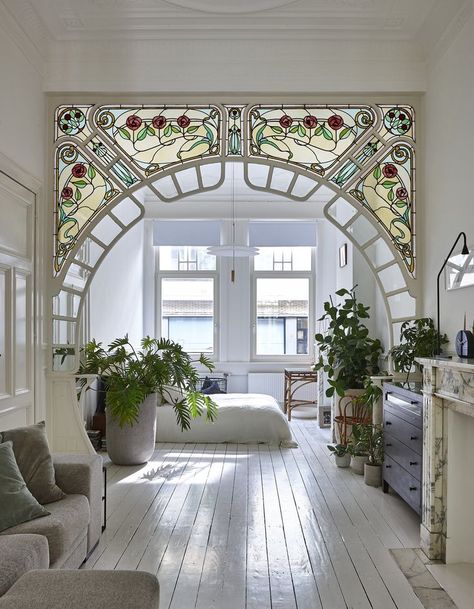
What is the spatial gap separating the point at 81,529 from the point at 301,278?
7.18 m

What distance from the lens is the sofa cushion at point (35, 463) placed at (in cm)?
311

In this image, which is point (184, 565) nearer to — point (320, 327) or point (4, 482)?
point (4, 482)

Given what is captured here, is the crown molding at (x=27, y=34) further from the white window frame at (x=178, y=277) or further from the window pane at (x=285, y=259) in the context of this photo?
the window pane at (x=285, y=259)

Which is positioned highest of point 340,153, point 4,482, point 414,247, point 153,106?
point 153,106

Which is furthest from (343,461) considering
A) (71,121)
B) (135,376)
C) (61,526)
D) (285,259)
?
(285,259)

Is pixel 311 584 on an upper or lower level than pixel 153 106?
lower

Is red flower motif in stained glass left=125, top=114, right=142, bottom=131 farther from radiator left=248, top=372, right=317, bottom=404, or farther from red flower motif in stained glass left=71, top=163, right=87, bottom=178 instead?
radiator left=248, top=372, right=317, bottom=404

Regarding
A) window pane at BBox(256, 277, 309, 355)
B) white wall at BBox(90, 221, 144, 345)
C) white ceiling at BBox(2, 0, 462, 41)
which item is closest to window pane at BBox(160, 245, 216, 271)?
white wall at BBox(90, 221, 144, 345)

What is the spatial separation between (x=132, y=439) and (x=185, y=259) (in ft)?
14.9

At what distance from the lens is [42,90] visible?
194 inches

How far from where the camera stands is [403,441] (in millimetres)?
4273

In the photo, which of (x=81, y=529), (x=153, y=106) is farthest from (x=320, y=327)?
(x=81, y=529)

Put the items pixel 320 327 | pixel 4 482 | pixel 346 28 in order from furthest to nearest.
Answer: pixel 320 327 < pixel 346 28 < pixel 4 482

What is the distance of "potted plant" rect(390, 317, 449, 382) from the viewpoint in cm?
445
